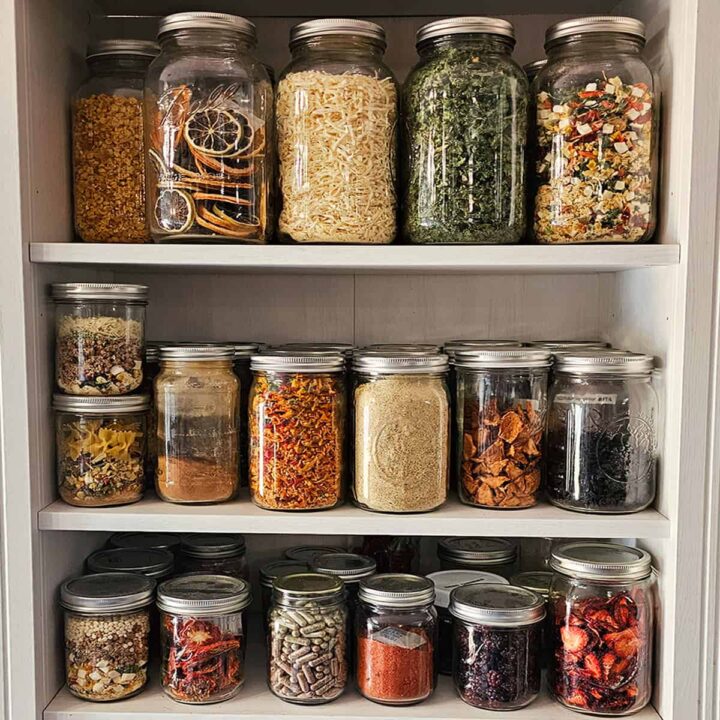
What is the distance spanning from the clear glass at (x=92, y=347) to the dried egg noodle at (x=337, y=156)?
267 mm

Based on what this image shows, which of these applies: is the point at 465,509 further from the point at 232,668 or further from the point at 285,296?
the point at 285,296

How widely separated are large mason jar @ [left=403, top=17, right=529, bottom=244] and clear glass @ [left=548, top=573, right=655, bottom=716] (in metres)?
0.48

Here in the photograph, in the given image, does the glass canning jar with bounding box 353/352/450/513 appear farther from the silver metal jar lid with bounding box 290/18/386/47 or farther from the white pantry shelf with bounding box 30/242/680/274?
the silver metal jar lid with bounding box 290/18/386/47

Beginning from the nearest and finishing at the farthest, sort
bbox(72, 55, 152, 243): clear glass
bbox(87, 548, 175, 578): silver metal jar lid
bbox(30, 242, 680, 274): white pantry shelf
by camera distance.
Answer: bbox(30, 242, 680, 274): white pantry shelf → bbox(72, 55, 152, 243): clear glass → bbox(87, 548, 175, 578): silver metal jar lid

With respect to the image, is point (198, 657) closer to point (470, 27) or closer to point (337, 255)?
point (337, 255)

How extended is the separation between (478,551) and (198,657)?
0.46 m

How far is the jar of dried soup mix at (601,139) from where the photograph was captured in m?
1.07

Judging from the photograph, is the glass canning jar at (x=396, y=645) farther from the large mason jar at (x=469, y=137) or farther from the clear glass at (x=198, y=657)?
the large mason jar at (x=469, y=137)

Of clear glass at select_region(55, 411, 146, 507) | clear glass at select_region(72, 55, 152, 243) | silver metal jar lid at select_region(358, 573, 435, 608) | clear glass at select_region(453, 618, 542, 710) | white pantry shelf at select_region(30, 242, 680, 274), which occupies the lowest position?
clear glass at select_region(453, 618, 542, 710)

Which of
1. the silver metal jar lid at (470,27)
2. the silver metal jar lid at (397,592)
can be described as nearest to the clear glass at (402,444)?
the silver metal jar lid at (397,592)

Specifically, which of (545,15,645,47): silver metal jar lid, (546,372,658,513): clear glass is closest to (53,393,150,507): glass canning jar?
(546,372,658,513): clear glass

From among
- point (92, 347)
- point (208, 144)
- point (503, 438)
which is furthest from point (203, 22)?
point (503, 438)

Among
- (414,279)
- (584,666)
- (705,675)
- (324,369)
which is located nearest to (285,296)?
(414,279)

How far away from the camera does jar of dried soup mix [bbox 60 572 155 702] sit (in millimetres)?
1122
